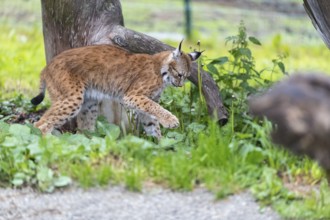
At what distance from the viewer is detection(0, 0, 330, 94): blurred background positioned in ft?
46.6

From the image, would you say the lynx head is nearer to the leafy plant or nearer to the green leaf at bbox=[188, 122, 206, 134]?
the leafy plant

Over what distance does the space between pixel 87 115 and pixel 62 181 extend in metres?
2.30

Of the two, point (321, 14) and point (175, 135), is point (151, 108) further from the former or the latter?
point (321, 14)

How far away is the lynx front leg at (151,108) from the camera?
7.12 metres

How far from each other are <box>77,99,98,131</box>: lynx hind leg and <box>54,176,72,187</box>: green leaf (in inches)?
87.1

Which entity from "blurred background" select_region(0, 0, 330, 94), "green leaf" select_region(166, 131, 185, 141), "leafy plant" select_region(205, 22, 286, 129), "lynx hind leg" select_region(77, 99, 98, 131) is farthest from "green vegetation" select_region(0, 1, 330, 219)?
"blurred background" select_region(0, 0, 330, 94)

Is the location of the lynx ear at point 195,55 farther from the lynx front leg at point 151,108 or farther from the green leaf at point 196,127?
the green leaf at point 196,127

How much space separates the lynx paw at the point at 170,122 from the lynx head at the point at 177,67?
0.54m

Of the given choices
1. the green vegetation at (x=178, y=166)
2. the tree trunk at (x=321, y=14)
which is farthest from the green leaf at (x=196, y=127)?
the tree trunk at (x=321, y=14)

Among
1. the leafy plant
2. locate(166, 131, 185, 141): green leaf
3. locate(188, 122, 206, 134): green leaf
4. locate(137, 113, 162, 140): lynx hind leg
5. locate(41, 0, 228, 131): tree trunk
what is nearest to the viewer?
locate(166, 131, 185, 141): green leaf

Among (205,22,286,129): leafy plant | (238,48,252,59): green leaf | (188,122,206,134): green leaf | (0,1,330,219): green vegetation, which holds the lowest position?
(0,1,330,219): green vegetation

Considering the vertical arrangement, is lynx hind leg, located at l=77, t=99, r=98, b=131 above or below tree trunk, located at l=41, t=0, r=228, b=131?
below

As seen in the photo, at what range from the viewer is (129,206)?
520 centimetres

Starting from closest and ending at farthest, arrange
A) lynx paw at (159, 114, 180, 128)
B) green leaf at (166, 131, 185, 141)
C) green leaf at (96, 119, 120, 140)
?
1. green leaf at (96, 119, 120, 140)
2. green leaf at (166, 131, 185, 141)
3. lynx paw at (159, 114, 180, 128)
